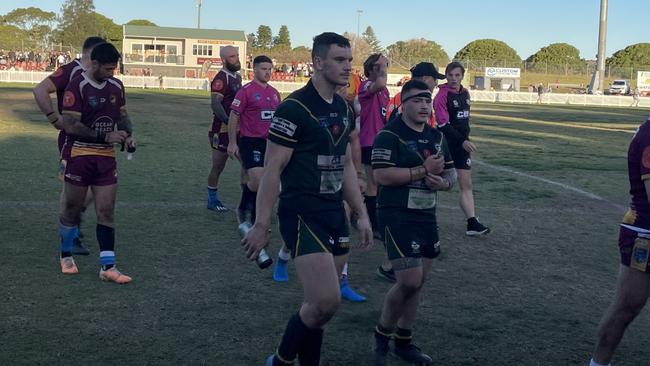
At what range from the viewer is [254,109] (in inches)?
336

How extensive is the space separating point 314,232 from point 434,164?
1.14 m

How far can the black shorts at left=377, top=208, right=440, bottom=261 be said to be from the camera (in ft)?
15.9

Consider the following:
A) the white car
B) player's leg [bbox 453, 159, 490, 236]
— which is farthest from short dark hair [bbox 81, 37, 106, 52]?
the white car

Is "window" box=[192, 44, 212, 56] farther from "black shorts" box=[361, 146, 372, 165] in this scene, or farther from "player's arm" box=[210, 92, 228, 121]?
"black shorts" box=[361, 146, 372, 165]

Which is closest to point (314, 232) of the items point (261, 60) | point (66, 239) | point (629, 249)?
point (629, 249)

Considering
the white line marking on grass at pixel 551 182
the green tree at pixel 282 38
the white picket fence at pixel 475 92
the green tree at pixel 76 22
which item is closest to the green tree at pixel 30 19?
the green tree at pixel 76 22

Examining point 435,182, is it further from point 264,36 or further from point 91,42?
point 264,36

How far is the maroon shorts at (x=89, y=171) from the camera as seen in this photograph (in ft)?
21.1

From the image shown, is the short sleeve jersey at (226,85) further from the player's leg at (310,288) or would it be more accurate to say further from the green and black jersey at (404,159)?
the player's leg at (310,288)

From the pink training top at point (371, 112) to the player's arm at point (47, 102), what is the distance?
135 inches

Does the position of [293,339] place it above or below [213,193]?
below

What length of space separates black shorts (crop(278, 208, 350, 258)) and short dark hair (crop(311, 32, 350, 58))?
97cm

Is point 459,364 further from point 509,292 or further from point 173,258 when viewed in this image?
point 173,258

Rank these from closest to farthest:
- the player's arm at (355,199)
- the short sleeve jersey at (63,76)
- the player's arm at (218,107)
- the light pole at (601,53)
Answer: the player's arm at (355,199), the short sleeve jersey at (63,76), the player's arm at (218,107), the light pole at (601,53)
